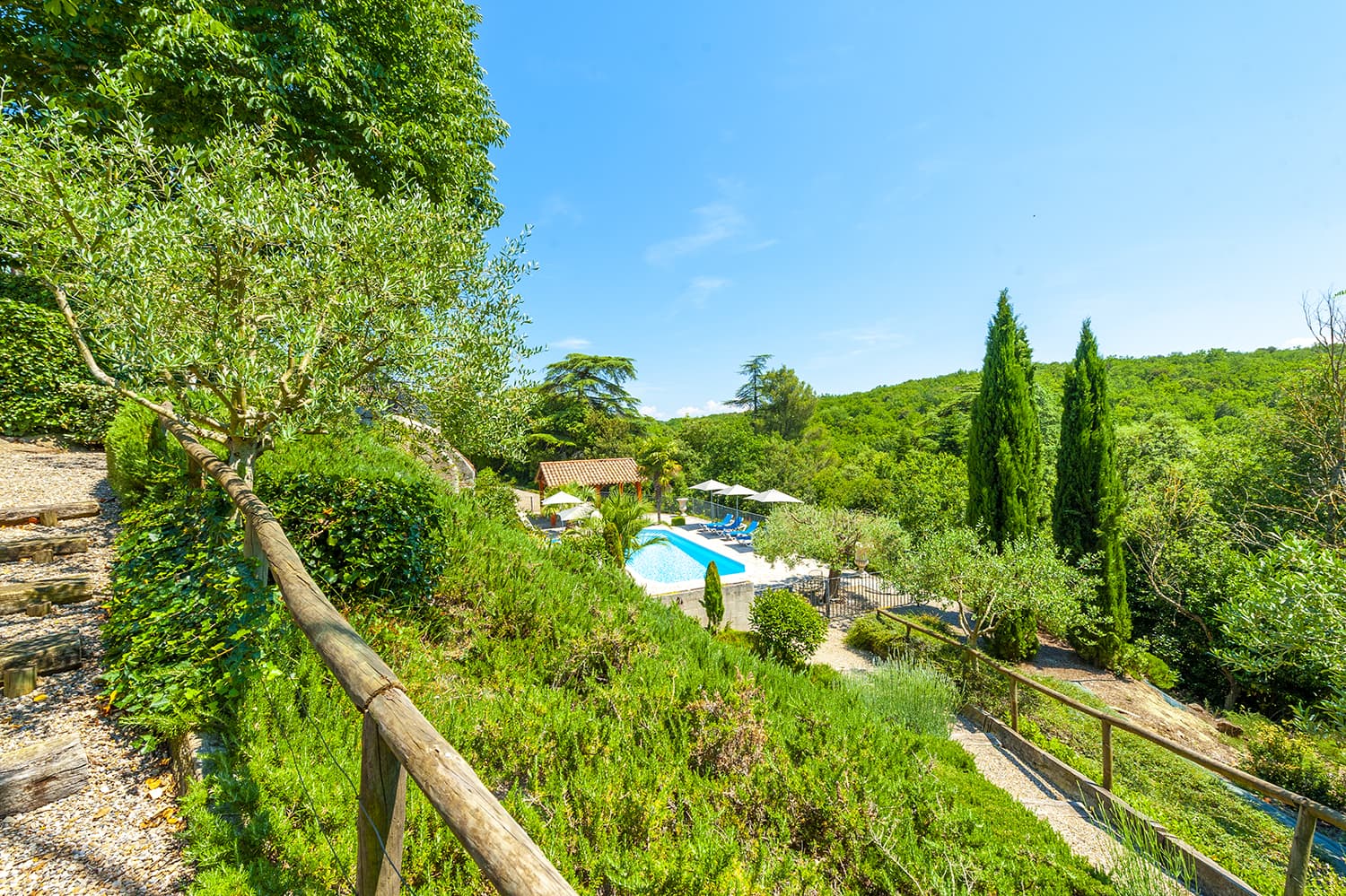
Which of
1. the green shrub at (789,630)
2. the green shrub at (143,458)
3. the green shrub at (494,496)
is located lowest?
the green shrub at (789,630)

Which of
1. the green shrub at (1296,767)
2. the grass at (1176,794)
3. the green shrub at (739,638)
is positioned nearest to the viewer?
the grass at (1176,794)

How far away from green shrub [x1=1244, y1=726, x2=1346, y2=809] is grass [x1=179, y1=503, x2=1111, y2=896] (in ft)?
21.3

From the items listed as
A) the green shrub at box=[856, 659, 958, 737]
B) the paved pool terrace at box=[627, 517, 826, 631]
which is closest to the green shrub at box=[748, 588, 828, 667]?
the green shrub at box=[856, 659, 958, 737]

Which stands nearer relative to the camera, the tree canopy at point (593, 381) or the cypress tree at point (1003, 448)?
the cypress tree at point (1003, 448)

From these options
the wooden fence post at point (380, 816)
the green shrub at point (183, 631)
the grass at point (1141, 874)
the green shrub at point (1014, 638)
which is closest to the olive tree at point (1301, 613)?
the grass at point (1141, 874)

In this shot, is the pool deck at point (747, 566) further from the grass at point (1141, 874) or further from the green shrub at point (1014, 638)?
the grass at point (1141, 874)

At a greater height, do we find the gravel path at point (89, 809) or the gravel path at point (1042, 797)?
the gravel path at point (89, 809)

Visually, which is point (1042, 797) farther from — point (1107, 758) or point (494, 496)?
point (494, 496)

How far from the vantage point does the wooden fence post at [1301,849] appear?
363 cm

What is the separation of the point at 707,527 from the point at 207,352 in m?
24.5

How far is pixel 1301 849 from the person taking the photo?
3.65 meters

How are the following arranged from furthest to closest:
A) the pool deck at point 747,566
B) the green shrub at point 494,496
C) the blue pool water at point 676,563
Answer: the blue pool water at point 676,563
the pool deck at point 747,566
the green shrub at point 494,496

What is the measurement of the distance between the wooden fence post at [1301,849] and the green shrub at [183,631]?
7414mm

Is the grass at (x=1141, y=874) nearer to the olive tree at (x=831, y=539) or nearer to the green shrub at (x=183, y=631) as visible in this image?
the green shrub at (x=183, y=631)
